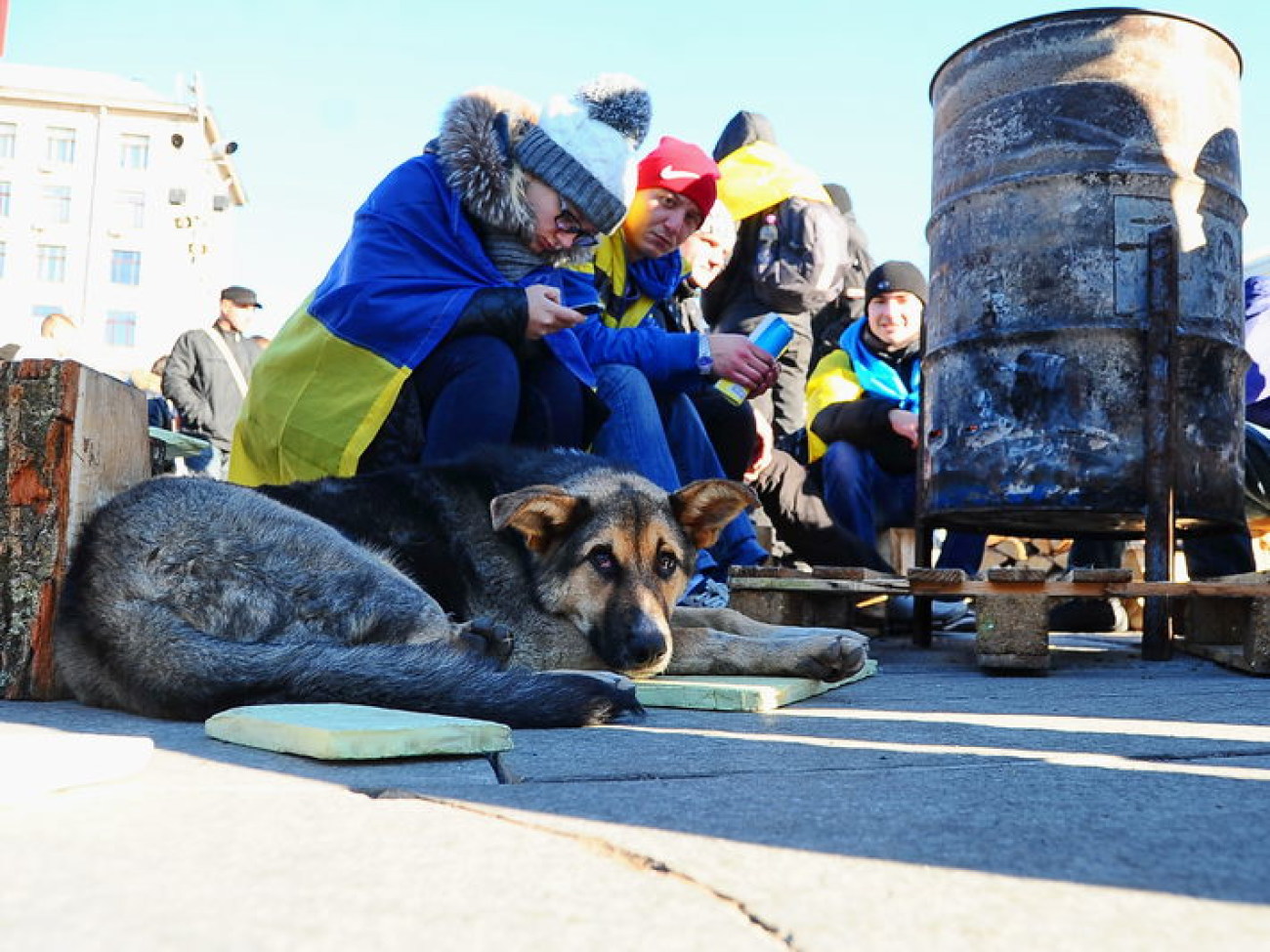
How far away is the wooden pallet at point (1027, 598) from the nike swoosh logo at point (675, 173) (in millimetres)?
1754

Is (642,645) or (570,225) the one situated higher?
(570,225)

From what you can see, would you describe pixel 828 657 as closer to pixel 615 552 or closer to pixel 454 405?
pixel 615 552

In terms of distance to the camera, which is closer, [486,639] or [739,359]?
[486,639]

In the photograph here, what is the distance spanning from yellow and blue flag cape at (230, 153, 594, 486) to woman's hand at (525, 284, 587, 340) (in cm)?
21

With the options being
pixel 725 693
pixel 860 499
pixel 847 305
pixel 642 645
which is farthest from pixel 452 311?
pixel 847 305

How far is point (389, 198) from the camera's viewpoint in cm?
503

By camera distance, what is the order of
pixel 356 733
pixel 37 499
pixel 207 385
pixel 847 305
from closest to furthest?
pixel 356 733 → pixel 37 499 → pixel 847 305 → pixel 207 385

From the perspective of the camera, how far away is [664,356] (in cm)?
552

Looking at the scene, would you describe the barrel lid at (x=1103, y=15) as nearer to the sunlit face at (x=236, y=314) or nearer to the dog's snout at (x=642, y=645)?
the dog's snout at (x=642, y=645)

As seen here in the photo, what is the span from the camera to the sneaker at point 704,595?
494cm

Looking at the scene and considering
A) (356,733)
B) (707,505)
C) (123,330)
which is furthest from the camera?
(123,330)

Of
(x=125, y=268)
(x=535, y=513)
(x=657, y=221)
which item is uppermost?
(x=125, y=268)

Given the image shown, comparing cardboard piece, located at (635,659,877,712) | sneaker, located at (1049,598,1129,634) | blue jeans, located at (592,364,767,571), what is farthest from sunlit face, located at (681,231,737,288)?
cardboard piece, located at (635,659,877,712)

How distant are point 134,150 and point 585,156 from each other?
194ft
